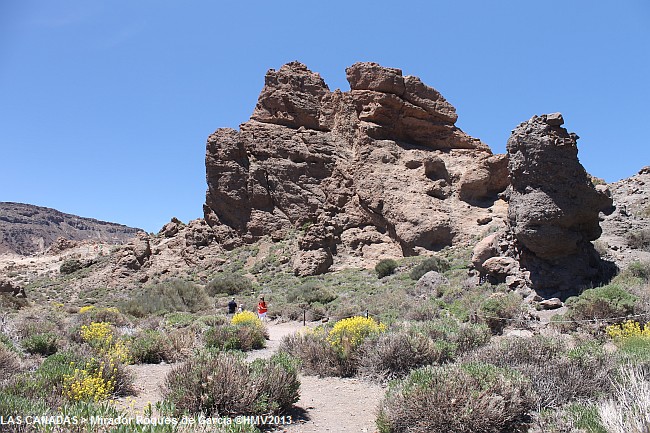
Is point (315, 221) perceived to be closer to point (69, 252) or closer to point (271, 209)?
point (271, 209)

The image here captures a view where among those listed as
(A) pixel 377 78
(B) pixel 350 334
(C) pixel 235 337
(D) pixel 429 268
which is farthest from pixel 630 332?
(A) pixel 377 78

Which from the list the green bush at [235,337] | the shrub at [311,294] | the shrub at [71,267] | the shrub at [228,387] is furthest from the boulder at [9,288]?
the shrub at [228,387]

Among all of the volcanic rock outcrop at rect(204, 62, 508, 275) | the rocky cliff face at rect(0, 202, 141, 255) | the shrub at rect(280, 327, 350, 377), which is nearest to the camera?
the shrub at rect(280, 327, 350, 377)

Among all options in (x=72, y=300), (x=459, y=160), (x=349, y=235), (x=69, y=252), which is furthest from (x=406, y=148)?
(x=69, y=252)

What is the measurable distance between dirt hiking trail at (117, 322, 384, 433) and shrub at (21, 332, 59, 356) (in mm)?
2344

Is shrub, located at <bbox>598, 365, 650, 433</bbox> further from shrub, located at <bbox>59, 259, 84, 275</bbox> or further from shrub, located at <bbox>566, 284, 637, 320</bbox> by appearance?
shrub, located at <bbox>59, 259, 84, 275</bbox>

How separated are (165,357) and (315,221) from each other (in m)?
24.1

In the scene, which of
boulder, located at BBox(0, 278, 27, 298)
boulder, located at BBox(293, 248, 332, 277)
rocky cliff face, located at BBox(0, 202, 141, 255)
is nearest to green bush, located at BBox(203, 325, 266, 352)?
boulder, located at BBox(293, 248, 332, 277)

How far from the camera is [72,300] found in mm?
31391

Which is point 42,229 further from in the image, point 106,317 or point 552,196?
point 552,196

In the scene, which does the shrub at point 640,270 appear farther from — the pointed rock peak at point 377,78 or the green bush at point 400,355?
the pointed rock peak at point 377,78

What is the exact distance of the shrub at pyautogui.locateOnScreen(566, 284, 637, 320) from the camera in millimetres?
9570

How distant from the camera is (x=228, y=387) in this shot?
208 inches

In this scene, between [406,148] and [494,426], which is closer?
[494,426]
